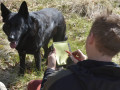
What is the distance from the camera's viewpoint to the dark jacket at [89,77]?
4.15ft

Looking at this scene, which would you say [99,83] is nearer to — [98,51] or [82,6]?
[98,51]

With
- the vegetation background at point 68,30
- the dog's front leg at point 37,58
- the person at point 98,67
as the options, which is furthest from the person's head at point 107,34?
the dog's front leg at point 37,58

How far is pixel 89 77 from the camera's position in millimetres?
1263

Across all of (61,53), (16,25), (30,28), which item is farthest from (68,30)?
(61,53)

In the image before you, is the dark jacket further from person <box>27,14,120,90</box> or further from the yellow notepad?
the yellow notepad

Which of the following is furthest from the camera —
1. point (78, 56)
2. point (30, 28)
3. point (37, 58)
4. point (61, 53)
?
point (37, 58)

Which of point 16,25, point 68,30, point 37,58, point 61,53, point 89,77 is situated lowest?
point 37,58

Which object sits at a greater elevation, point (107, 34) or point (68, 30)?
point (107, 34)

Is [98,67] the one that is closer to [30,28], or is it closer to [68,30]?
[30,28]

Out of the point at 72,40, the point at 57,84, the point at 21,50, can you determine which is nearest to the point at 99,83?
the point at 57,84

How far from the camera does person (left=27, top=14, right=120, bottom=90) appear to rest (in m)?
1.27

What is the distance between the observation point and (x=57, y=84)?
136cm

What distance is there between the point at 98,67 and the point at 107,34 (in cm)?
28

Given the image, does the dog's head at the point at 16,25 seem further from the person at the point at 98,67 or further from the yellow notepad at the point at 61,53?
the person at the point at 98,67
